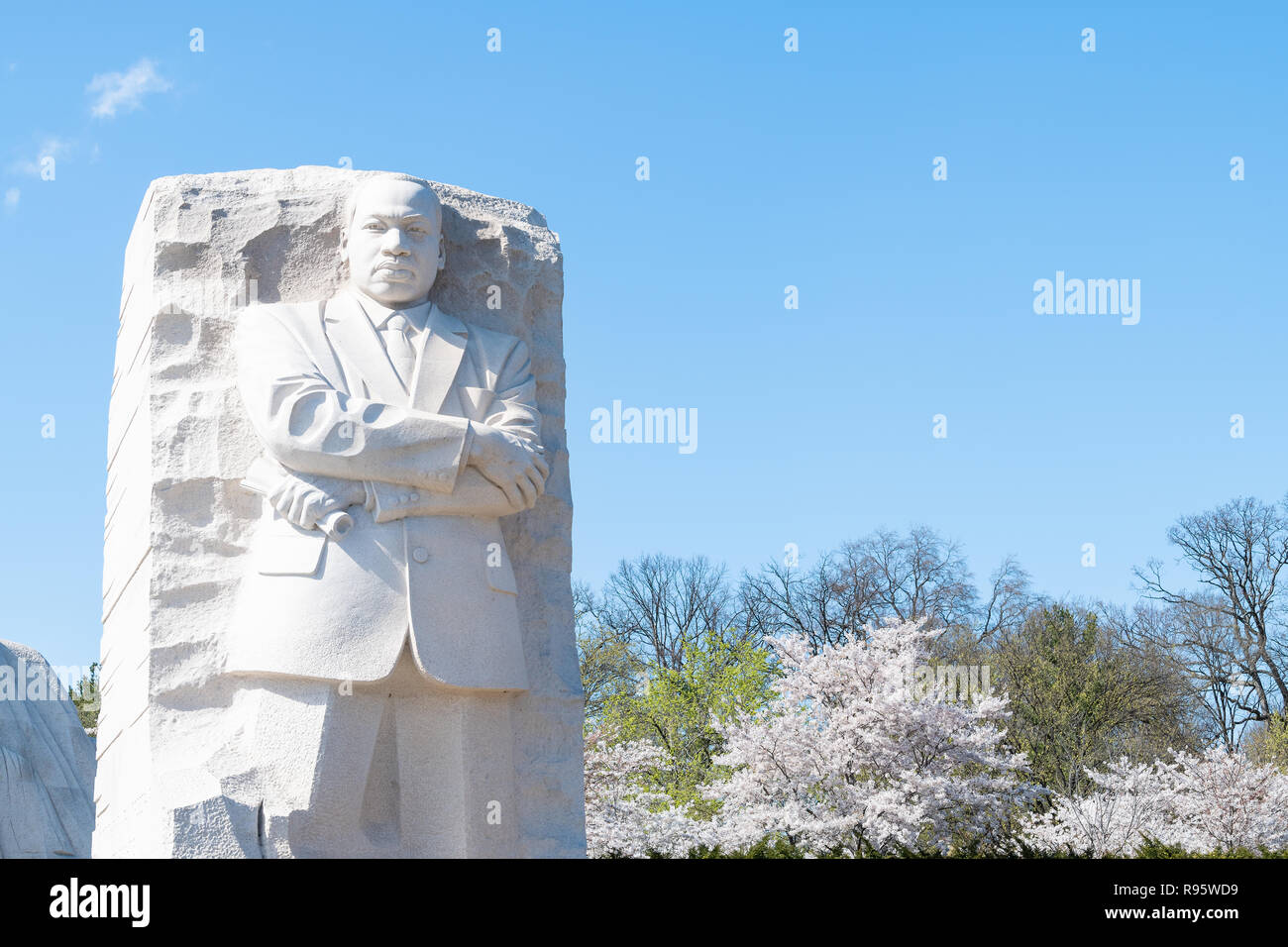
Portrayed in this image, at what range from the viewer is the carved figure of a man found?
17.7ft

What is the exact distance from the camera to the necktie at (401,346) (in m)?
5.95

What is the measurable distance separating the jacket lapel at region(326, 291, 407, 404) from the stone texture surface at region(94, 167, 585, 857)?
298 millimetres

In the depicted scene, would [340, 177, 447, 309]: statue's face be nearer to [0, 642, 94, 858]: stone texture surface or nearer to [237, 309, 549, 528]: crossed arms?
[237, 309, 549, 528]: crossed arms

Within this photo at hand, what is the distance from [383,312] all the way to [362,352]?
0.23m

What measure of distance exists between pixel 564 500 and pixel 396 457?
3.84ft

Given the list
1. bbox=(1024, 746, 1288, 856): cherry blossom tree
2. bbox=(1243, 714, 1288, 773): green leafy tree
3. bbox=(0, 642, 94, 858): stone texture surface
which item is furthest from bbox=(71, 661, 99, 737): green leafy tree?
bbox=(1243, 714, 1288, 773): green leafy tree

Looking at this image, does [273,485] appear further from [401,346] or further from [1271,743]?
[1271,743]

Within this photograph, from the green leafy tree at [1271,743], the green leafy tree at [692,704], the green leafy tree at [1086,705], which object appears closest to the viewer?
the green leafy tree at [1271,743]

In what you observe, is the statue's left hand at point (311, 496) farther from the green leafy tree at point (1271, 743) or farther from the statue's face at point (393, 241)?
the green leafy tree at point (1271, 743)

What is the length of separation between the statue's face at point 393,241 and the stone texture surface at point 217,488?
201 millimetres

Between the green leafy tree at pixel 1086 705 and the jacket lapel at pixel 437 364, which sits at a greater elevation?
the jacket lapel at pixel 437 364

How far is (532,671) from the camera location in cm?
627

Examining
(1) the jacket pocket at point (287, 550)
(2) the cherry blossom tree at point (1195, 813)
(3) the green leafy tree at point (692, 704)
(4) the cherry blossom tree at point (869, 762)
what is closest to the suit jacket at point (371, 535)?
(1) the jacket pocket at point (287, 550)
